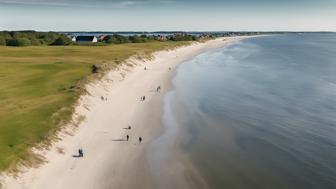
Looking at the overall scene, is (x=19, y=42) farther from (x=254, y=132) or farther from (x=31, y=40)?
(x=254, y=132)

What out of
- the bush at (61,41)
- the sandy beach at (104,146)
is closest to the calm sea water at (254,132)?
the sandy beach at (104,146)

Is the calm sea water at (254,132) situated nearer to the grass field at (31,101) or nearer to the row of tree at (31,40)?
the grass field at (31,101)

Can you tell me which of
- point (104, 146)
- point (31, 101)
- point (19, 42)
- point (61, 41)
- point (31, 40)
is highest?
point (31, 101)

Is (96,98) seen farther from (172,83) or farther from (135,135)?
(172,83)

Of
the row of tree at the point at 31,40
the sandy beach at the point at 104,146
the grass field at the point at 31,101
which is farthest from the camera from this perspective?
the row of tree at the point at 31,40

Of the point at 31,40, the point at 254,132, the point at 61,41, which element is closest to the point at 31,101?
the point at 254,132

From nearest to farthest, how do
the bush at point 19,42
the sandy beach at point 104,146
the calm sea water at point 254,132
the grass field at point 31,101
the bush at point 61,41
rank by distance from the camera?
1. the sandy beach at point 104,146
2. the calm sea water at point 254,132
3. the grass field at point 31,101
4. the bush at point 19,42
5. the bush at point 61,41
